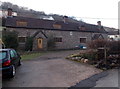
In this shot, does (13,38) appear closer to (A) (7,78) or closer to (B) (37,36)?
(B) (37,36)

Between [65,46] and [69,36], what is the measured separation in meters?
2.43

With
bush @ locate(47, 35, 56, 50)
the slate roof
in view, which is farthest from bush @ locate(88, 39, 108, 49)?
the slate roof

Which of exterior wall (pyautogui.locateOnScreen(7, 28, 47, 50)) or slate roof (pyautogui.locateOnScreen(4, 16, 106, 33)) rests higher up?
slate roof (pyautogui.locateOnScreen(4, 16, 106, 33))

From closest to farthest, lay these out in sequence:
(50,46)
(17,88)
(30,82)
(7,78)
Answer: (17,88) → (30,82) → (7,78) → (50,46)

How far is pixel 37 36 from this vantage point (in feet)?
93.5

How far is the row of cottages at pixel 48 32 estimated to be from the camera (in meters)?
27.9

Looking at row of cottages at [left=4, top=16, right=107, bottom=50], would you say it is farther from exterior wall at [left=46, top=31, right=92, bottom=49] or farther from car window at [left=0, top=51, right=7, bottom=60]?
car window at [left=0, top=51, right=7, bottom=60]

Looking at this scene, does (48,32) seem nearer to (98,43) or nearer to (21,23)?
A: (21,23)

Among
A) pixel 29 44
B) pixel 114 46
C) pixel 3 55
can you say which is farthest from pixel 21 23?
pixel 3 55

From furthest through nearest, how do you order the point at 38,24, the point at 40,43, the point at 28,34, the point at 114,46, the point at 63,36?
the point at 63,36
the point at 38,24
the point at 40,43
the point at 28,34
the point at 114,46

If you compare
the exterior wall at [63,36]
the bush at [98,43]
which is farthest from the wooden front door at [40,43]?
the bush at [98,43]

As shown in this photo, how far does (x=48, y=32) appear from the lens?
30.5m

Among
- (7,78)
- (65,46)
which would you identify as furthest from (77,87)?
(65,46)

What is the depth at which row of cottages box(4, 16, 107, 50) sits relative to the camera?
27.9 meters
